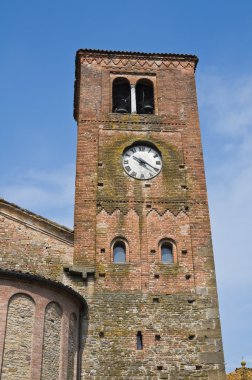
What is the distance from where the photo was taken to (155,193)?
1912 cm

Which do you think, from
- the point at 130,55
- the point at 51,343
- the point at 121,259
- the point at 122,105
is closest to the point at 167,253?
the point at 121,259

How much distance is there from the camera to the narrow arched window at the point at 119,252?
17.9 m

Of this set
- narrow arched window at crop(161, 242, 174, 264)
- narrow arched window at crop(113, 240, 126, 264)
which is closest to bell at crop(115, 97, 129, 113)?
narrow arched window at crop(113, 240, 126, 264)

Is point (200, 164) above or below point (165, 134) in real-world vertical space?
below

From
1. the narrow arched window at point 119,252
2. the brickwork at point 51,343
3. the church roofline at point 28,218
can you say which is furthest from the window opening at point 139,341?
the church roofline at point 28,218

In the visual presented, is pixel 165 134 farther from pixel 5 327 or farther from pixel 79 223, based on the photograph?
pixel 5 327

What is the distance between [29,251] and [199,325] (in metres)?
5.13

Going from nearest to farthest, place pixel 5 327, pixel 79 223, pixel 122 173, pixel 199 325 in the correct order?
pixel 5 327 < pixel 199 325 < pixel 79 223 < pixel 122 173

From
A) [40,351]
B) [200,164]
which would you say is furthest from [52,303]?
[200,164]

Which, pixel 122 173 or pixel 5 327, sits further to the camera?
pixel 122 173

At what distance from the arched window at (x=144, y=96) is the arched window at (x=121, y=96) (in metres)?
0.37

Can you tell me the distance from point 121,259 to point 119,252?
0.83 feet

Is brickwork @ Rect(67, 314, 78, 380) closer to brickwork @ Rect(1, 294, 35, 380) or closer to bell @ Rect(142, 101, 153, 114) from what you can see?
brickwork @ Rect(1, 294, 35, 380)

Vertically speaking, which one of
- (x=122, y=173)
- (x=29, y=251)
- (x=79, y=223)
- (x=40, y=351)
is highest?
(x=122, y=173)
